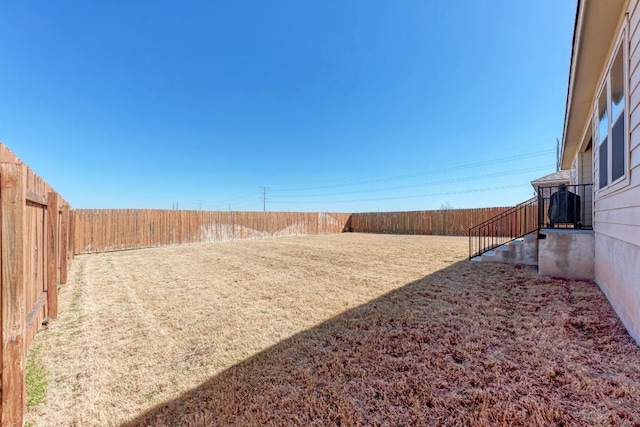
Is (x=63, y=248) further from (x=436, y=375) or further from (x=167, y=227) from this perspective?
(x=167, y=227)

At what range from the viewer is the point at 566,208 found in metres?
5.23

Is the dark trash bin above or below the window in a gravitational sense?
below

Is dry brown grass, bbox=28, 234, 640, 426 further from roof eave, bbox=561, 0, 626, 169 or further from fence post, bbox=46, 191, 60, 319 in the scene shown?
roof eave, bbox=561, 0, 626, 169

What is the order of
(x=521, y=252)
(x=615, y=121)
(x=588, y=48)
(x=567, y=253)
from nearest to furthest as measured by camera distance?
1. (x=615, y=121)
2. (x=588, y=48)
3. (x=567, y=253)
4. (x=521, y=252)

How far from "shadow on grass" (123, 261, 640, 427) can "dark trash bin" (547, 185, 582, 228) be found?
292cm

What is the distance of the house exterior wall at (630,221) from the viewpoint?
231 centimetres

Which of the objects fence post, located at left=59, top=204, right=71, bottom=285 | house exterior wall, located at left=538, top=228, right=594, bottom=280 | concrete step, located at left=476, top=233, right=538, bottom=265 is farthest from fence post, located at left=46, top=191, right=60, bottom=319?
concrete step, located at left=476, top=233, right=538, bottom=265

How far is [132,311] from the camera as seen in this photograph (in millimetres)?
3488

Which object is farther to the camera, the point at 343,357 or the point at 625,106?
the point at 625,106

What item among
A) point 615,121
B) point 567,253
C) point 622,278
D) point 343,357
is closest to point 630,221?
point 622,278

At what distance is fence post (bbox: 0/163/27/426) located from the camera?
4.27 feet

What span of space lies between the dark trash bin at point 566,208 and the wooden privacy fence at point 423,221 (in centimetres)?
1013

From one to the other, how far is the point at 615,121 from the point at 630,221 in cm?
154

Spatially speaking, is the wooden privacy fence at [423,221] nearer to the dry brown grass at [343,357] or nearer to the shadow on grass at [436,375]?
the dry brown grass at [343,357]
